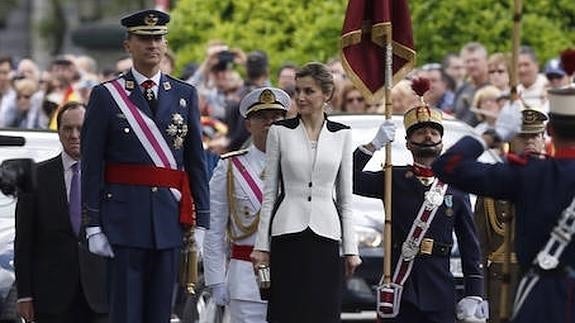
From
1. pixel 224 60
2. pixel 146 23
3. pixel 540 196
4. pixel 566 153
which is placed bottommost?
pixel 540 196

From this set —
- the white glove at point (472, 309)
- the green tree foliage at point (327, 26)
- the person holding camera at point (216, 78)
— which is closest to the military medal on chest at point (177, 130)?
the white glove at point (472, 309)

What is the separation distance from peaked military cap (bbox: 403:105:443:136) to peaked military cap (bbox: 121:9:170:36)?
1516 mm

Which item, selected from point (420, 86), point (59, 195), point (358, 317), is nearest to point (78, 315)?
point (59, 195)

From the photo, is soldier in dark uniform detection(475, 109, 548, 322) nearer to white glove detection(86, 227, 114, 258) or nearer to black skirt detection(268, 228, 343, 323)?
black skirt detection(268, 228, 343, 323)

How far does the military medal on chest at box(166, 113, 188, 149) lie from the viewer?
42.3 feet

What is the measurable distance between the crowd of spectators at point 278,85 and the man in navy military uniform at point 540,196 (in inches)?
353

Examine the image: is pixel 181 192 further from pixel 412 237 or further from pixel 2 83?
pixel 2 83

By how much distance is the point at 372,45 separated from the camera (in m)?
13.7

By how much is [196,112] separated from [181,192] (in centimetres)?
45

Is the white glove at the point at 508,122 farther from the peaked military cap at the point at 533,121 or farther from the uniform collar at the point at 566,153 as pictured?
the peaked military cap at the point at 533,121

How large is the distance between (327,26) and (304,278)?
1509 centimetres

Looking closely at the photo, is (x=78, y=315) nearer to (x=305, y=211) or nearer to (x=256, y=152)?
(x=256, y=152)

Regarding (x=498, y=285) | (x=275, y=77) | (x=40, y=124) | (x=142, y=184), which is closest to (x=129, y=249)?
(x=142, y=184)

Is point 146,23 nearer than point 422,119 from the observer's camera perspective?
Yes
